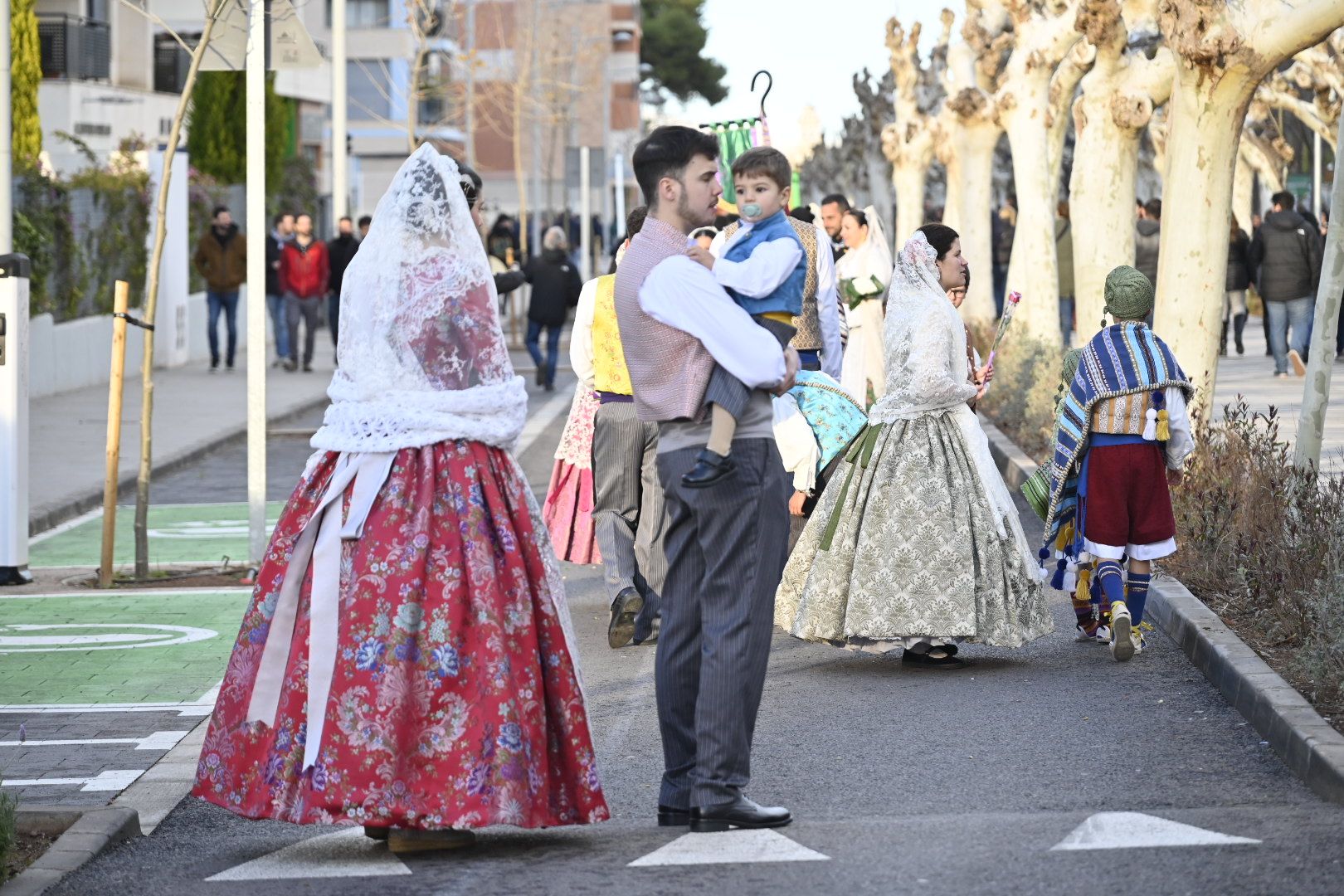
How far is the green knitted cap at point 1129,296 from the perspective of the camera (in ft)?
30.3

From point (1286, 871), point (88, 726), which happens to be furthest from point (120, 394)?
point (1286, 871)

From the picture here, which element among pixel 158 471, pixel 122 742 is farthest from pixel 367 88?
pixel 122 742

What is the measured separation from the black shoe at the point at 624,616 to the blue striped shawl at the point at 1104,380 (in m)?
1.84

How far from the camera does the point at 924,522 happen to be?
9117mm

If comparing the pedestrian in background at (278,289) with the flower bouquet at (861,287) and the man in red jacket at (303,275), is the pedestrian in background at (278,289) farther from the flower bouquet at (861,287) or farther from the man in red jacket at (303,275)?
the flower bouquet at (861,287)

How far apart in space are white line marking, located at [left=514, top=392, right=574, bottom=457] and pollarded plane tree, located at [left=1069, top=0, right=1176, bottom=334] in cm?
475

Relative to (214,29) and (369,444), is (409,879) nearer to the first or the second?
(369,444)

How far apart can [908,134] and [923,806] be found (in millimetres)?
33643

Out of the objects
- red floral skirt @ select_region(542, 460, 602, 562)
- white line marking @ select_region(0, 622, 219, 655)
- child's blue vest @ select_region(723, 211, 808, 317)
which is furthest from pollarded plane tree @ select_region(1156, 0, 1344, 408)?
child's blue vest @ select_region(723, 211, 808, 317)

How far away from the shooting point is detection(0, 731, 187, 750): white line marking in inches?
311

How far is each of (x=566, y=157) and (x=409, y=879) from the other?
190ft

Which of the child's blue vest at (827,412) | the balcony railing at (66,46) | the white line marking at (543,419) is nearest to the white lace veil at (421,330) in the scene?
the child's blue vest at (827,412)

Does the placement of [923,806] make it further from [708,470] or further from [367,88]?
[367,88]

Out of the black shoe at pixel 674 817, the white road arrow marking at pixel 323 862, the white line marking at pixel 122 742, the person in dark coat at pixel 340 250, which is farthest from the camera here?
the person in dark coat at pixel 340 250
